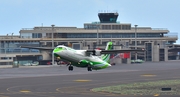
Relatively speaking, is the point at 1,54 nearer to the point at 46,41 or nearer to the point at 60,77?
the point at 46,41

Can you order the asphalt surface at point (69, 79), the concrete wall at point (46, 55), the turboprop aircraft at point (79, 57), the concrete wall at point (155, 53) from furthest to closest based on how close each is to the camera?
the concrete wall at point (155, 53), the concrete wall at point (46, 55), the asphalt surface at point (69, 79), the turboprop aircraft at point (79, 57)

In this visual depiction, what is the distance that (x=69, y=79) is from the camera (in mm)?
113062

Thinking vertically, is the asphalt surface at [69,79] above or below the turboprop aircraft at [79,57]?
below

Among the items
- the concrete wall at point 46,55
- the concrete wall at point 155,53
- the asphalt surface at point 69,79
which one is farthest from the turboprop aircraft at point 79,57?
the concrete wall at point 155,53

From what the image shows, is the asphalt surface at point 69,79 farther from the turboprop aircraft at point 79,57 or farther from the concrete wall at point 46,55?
the concrete wall at point 46,55

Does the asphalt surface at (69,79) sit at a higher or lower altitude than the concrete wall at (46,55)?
lower

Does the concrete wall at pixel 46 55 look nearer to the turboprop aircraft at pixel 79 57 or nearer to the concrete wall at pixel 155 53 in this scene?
the concrete wall at pixel 155 53

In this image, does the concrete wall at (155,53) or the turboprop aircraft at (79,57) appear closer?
the turboprop aircraft at (79,57)

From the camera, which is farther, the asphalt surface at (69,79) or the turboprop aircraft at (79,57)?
the asphalt surface at (69,79)

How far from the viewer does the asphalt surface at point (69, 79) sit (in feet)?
273

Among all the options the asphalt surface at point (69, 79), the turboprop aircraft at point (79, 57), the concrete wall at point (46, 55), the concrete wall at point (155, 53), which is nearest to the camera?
the turboprop aircraft at point (79, 57)

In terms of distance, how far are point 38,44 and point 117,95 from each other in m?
121

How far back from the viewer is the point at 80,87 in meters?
93.8

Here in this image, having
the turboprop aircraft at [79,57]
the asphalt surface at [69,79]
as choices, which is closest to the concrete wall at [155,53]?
the asphalt surface at [69,79]
